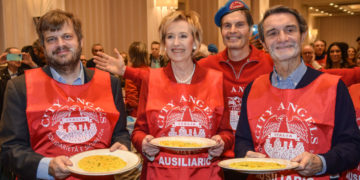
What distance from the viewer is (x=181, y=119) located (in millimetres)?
2053

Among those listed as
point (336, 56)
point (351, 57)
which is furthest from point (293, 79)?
point (351, 57)

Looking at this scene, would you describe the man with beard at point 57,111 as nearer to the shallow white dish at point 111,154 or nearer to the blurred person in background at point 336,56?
the shallow white dish at point 111,154

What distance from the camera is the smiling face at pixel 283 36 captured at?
1.81 meters

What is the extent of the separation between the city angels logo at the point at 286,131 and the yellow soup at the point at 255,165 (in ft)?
0.68

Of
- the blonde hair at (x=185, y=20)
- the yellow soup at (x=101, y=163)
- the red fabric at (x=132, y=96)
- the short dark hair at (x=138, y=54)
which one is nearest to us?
the yellow soup at (x=101, y=163)

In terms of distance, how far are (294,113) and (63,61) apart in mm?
1305

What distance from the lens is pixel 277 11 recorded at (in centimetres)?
188

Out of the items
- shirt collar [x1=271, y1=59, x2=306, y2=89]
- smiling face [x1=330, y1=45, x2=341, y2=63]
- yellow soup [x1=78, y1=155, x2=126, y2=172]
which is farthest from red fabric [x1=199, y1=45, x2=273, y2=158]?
smiling face [x1=330, y1=45, x2=341, y2=63]

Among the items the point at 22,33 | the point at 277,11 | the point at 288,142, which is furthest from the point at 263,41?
the point at 22,33

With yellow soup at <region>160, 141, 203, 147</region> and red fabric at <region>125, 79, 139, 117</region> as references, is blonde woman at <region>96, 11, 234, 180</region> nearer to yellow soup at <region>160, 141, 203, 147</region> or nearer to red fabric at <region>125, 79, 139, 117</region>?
yellow soup at <region>160, 141, 203, 147</region>

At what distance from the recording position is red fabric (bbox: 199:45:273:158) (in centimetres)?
246

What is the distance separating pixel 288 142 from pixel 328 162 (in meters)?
0.22

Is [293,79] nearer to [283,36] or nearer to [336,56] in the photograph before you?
[283,36]

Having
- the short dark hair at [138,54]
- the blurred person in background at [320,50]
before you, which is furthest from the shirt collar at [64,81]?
the blurred person in background at [320,50]
